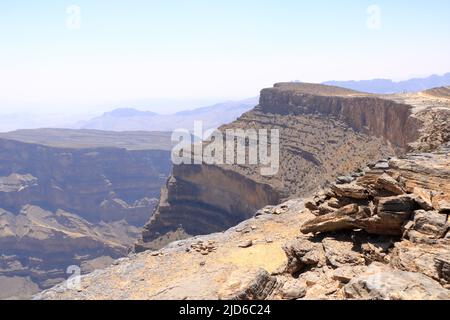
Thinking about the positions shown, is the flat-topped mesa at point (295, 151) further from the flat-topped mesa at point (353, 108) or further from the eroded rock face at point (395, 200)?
the eroded rock face at point (395, 200)

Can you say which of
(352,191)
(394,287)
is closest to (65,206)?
(352,191)

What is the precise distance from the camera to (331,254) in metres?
14.2

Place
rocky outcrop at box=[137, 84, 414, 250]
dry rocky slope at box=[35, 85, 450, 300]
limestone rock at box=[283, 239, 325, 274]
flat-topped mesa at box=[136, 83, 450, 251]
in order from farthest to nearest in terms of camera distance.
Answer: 1. rocky outcrop at box=[137, 84, 414, 250]
2. flat-topped mesa at box=[136, 83, 450, 251]
3. limestone rock at box=[283, 239, 325, 274]
4. dry rocky slope at box=[35, 85, 450, 300]

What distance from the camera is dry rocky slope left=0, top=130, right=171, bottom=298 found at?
371ft

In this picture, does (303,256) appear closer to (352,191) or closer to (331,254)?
(331,254)

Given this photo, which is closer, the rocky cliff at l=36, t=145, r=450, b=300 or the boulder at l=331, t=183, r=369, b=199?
the rocky cliff at l=36, t=145, r=450, b=300

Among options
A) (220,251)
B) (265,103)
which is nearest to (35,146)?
(265,103)

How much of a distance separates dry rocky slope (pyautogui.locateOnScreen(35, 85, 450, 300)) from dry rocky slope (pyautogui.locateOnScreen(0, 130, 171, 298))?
8803 cm

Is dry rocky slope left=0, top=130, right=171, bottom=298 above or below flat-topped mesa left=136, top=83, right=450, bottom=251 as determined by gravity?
below

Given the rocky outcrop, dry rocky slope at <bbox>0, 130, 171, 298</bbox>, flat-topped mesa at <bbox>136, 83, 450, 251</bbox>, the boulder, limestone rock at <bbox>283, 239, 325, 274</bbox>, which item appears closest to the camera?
limestone rock at <bbox>283, 239, 325, 274</bbox>

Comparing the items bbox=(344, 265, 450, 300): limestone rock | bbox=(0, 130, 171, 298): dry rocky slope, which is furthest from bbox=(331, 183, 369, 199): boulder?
bbox=(0, 130, 171, 298): dry rocky slope

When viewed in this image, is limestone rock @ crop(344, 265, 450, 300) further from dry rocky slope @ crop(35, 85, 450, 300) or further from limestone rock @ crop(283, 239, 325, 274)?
limestone rock @ crop(283, 239, 325, 274)
